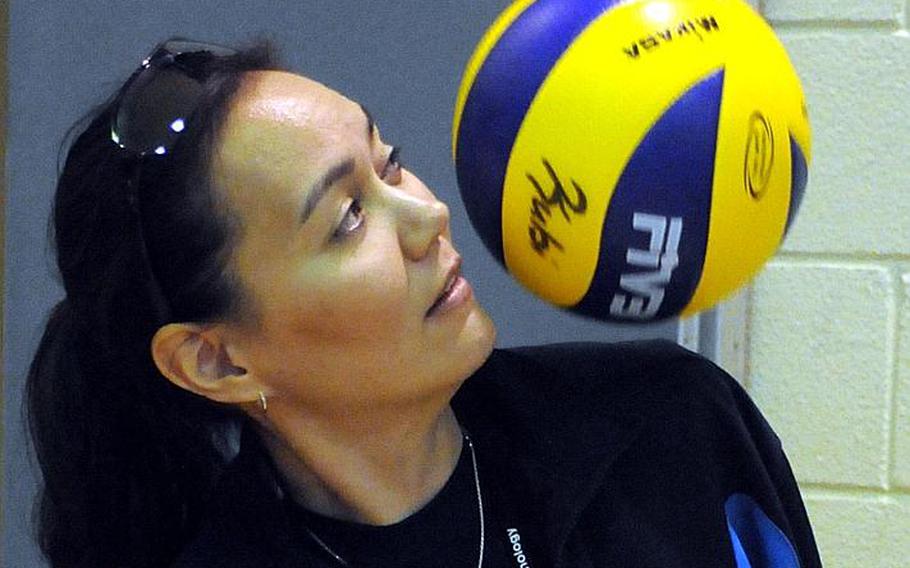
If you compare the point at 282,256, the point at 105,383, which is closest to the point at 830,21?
the point at 282,256

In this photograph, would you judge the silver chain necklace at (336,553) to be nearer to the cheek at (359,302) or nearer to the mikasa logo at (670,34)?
the cheek at (359,302)

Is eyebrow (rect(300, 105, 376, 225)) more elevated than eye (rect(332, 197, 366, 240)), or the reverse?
eyebrow (rect(300, 105, 376, 225))

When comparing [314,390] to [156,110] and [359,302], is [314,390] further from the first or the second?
[156,110]

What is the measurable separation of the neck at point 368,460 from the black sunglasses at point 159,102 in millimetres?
231

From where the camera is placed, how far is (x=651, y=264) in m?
0.95

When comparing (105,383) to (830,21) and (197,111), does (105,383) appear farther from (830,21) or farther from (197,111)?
(830,21)

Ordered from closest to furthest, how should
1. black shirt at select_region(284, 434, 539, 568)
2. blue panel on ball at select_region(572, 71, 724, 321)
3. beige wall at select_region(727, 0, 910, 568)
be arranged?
blue panel on ball at select_region(572, 71, 724, 321) → black shirt at select_region(284, 434, 539, 568) → beige wall at select_region(727, 0, 910, 568)

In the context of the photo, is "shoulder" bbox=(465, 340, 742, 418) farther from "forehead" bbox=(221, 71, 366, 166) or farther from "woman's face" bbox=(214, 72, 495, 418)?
"forehead" bbox=(221, 71, 366, 166)

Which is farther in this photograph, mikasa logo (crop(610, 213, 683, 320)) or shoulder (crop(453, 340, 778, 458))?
shoulder (crop(453, 340, 778, 458))

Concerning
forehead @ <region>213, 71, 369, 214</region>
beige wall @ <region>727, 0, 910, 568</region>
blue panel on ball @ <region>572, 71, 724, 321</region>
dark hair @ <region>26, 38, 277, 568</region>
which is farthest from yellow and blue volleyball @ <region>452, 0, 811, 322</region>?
beige wall @ <region>727, 0, 910, 568</region>

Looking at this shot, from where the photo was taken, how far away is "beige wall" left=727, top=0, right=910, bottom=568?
1428 mm

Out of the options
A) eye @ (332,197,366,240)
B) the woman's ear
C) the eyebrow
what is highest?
the eyebrow

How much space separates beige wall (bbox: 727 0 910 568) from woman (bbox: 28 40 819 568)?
371mm

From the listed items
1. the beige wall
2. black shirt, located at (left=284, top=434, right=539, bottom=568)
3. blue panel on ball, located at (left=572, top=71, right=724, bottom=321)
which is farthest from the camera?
the beige wall
